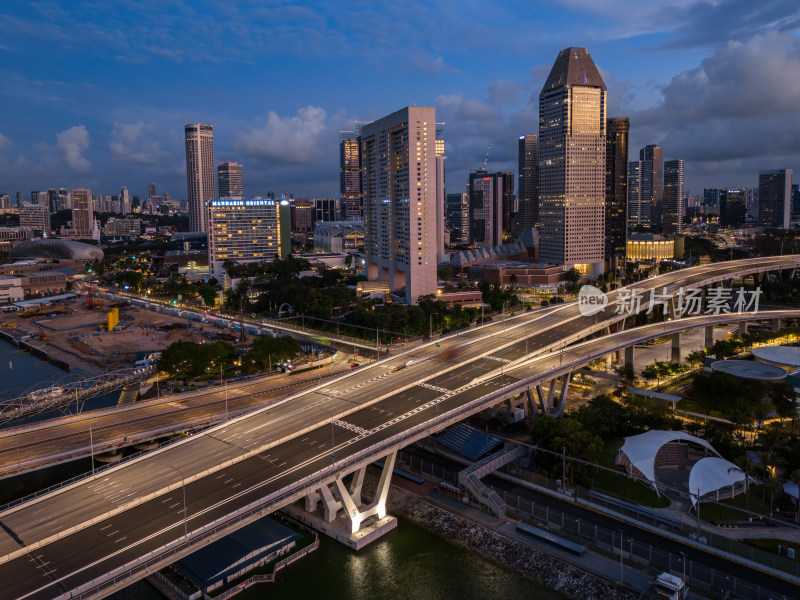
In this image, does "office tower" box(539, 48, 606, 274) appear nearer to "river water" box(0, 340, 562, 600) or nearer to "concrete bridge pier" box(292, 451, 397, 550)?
"concrete bridge pier" box(292, 451, 397, 550)

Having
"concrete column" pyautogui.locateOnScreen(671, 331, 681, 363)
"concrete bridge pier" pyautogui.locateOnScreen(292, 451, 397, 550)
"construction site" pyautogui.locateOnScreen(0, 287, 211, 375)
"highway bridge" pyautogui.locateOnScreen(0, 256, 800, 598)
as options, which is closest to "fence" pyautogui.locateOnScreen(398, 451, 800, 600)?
"highway bridge" pyautogui.locateOnScreen(0, 256, 800, 598)

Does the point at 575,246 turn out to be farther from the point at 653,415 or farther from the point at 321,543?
the point at 321,543

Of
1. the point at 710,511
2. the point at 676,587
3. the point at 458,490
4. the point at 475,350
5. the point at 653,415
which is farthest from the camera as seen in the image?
the point at 475,350

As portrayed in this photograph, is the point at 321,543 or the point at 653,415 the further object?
the point at 653,415

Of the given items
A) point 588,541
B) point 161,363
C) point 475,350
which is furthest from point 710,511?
point 161,363

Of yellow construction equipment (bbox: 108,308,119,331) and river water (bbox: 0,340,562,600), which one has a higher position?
yellow construction equipment (bbox: 108,308,119,331)

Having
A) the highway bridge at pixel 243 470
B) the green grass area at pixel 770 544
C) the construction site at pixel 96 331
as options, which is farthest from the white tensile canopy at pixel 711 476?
→ the construction site at pixel 96 331
